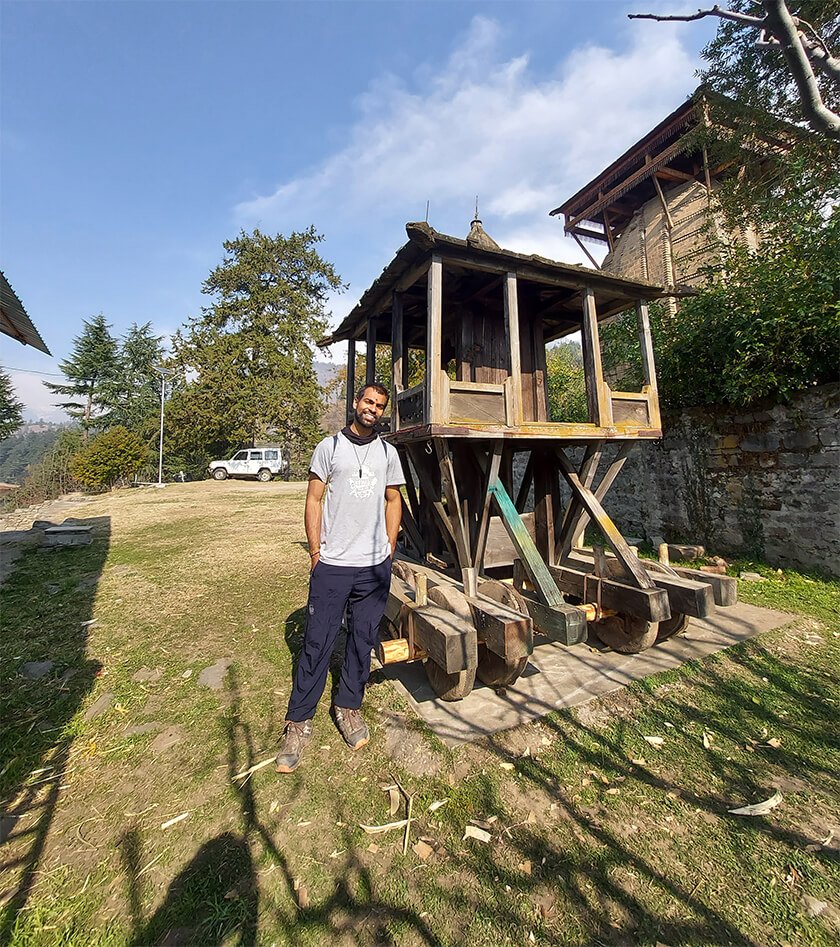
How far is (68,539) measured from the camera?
32.4 feet

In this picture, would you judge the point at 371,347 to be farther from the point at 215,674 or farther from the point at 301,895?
the point at 301,895

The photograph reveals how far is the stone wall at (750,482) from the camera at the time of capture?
20.3 feet

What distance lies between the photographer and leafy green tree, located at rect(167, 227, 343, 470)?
3189cm

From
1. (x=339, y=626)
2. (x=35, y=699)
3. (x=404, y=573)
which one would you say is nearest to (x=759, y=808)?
(x=339, y=626)

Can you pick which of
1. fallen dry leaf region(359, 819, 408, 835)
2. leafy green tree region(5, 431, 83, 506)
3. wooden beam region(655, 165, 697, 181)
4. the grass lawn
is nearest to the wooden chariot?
the grass lawn

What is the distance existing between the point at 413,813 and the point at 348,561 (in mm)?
1544

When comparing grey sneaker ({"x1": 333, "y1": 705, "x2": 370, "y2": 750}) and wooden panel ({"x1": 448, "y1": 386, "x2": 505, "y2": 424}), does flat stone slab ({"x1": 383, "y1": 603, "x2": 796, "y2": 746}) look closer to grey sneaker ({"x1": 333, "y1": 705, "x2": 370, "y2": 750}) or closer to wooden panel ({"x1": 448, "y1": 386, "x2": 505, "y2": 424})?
grey sneaker ({"x1": 333, "y1": 705, "x2": 370, "y2": 750})

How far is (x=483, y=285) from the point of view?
5473 mm

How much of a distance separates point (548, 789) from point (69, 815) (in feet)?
9.42

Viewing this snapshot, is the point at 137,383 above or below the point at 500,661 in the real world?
above

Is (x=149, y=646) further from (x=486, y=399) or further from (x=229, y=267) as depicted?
(x=229, y=267)

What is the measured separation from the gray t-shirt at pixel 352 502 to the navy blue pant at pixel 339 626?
4.0 inches

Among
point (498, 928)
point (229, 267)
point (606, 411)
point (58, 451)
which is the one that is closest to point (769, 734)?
point (498, 928)

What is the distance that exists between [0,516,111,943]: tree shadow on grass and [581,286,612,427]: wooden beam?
562 cm
